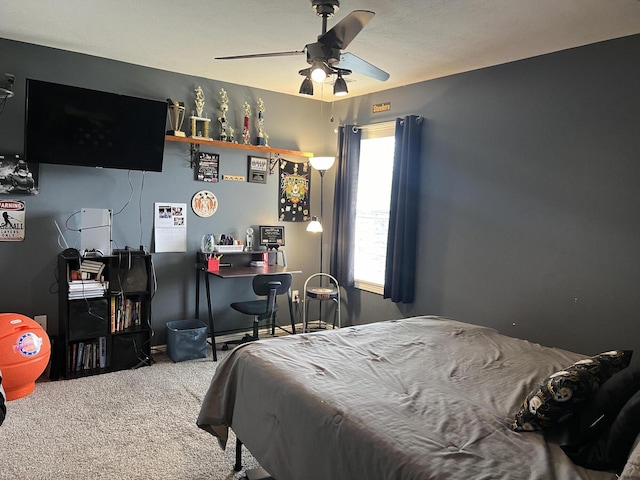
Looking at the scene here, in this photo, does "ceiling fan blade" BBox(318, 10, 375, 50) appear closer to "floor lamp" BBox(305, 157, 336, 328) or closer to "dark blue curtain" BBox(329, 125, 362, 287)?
"floor lamp" BBox(305, 157, 336, 328)

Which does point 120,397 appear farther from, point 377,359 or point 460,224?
point 460,224

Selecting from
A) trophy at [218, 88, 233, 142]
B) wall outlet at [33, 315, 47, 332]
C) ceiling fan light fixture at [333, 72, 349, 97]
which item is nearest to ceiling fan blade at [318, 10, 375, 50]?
ceiling fan light fixture at [333, 72, 349, 97]

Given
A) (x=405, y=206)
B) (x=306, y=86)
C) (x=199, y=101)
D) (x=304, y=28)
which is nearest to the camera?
(x=306, y=86)

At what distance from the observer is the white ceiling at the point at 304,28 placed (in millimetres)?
2598

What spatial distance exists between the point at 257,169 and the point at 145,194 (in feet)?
3.77

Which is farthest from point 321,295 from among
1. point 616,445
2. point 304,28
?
point 616,445

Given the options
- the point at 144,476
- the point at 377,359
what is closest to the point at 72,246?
the point at 144,476

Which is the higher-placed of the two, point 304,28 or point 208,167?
point 304,28

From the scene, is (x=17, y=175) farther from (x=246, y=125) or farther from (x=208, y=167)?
(x=246, y=125)

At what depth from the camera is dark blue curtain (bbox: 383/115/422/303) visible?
4.15 m

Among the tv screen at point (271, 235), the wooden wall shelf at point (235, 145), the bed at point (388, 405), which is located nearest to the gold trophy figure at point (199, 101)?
the wooden wall shelf at point (235, 145)

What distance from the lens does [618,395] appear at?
1592mm

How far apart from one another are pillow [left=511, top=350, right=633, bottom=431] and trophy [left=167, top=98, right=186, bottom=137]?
3575 mm

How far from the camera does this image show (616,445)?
144cm
